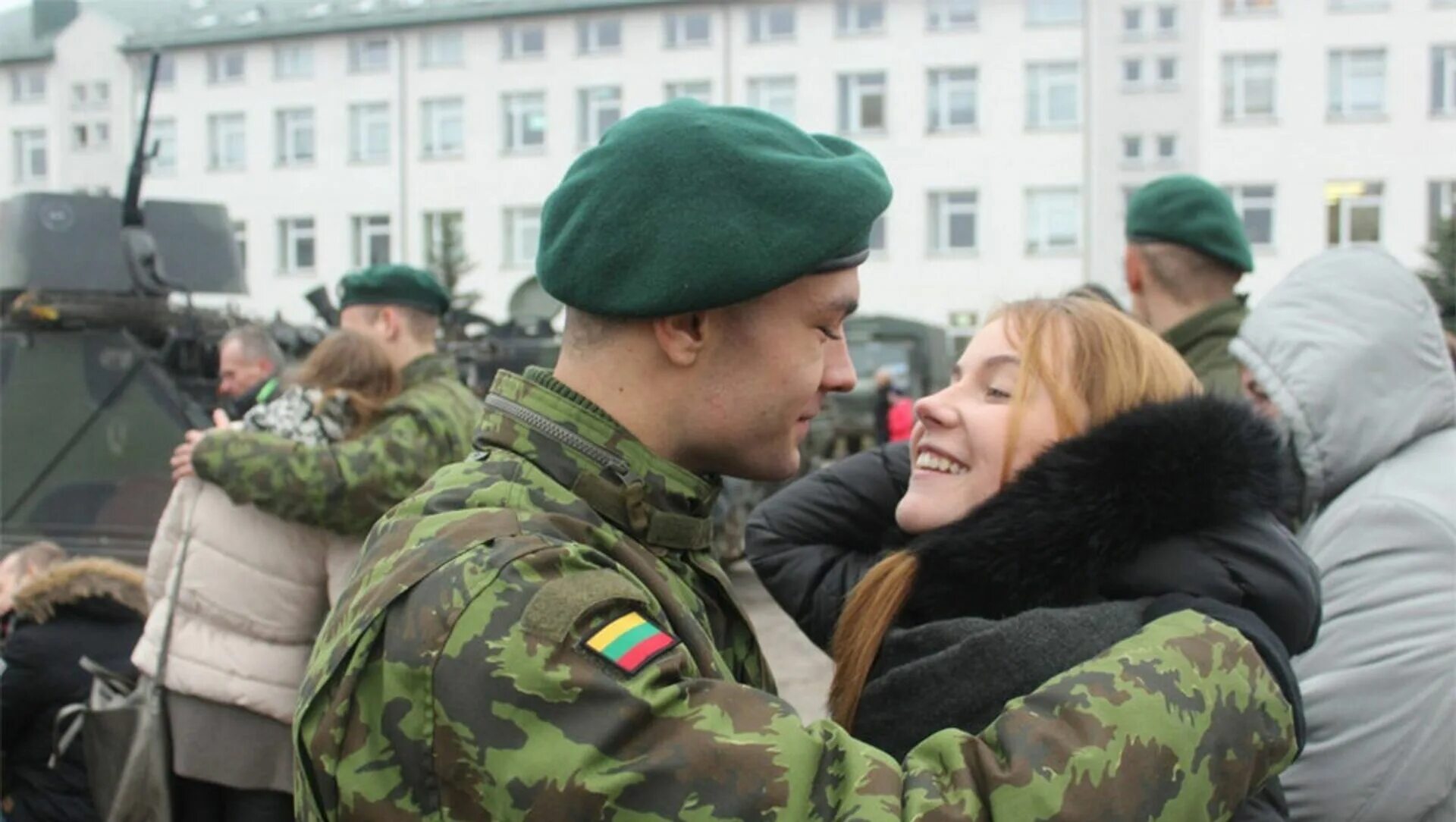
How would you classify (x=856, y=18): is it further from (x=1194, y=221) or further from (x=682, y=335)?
(x=682, y=335)

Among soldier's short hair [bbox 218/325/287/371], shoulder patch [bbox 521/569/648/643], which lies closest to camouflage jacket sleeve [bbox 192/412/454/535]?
shoulder patch [bbox 521/569/648/643]

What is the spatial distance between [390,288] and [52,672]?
4.43ft

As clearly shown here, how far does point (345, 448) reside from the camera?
139 inches

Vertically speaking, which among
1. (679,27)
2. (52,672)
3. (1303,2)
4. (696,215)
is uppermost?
(1303,2)

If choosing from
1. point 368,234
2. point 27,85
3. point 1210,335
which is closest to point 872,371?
point 27,85

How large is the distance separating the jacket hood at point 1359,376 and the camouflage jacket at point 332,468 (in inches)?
82.2

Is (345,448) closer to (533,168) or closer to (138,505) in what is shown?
(138,505)

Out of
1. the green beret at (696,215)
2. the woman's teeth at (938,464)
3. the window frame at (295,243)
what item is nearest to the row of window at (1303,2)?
the window frame at (295,243)

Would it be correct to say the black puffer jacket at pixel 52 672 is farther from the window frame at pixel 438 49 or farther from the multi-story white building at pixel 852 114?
the window frame at pixel 438 49

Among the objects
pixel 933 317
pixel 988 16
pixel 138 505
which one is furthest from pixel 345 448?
pixel 988 16

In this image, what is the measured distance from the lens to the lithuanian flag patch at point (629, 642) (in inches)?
45.8

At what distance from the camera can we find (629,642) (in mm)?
1181

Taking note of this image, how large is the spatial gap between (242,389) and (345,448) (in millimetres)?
2495

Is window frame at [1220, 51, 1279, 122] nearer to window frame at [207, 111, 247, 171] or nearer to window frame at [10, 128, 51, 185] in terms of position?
window frame at [207, 111, 247, 171]
